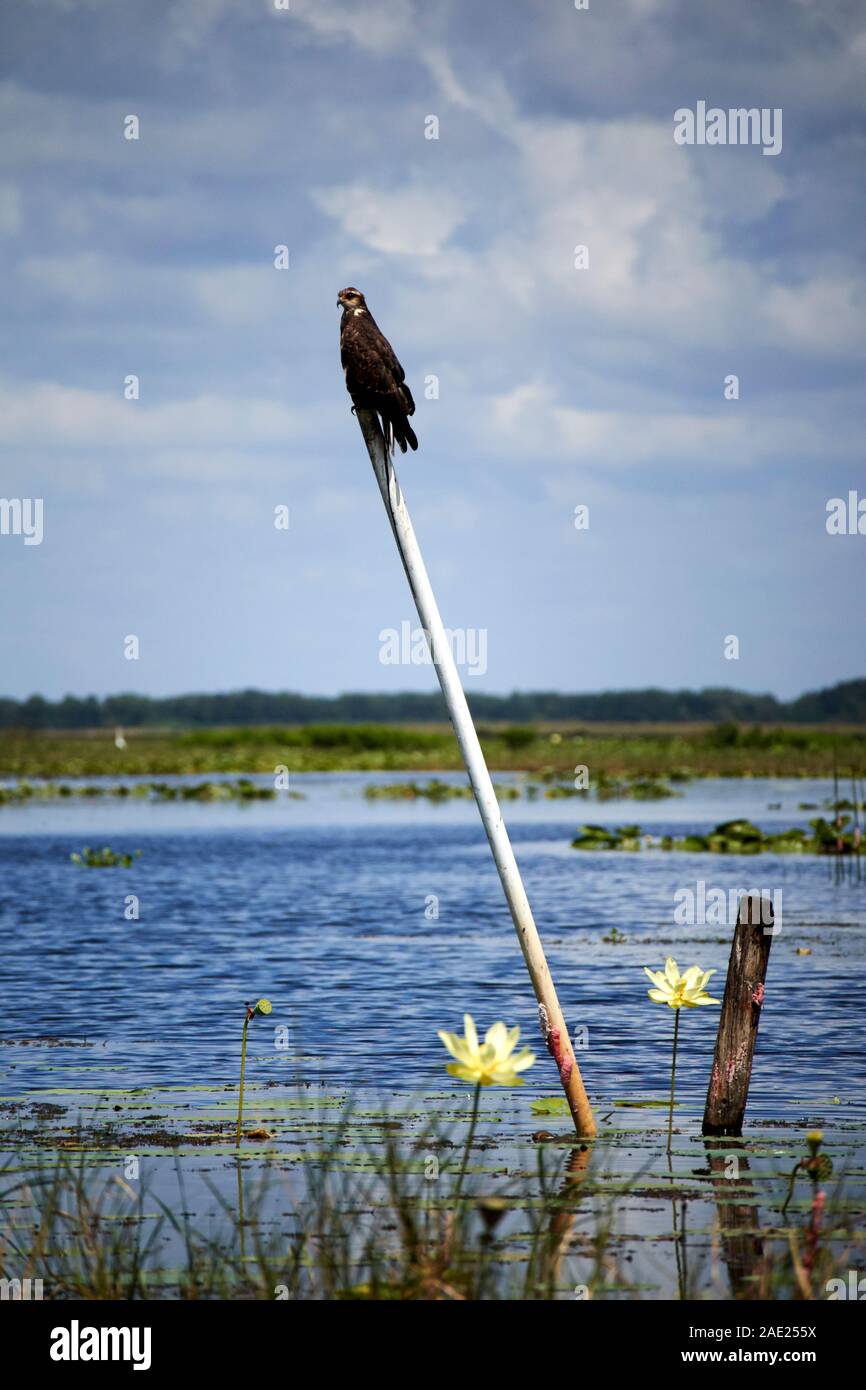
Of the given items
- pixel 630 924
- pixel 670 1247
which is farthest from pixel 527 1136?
pixel 630 924

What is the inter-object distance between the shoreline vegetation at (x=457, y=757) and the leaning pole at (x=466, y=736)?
38.4m

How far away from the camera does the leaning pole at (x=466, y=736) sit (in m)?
7.54

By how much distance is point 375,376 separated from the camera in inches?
296

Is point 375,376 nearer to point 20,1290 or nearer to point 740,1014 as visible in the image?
point 740,1014

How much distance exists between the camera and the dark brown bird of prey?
7.51m

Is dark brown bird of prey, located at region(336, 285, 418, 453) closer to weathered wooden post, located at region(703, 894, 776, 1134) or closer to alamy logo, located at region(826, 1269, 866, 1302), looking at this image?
weathered wooden post, located at region(703, 894, 776, 1134)

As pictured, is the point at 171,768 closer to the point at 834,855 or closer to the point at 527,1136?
the point at 834,855

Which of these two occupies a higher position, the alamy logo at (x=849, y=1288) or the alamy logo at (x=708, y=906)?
the alamy logo at (x=849, y=1288)

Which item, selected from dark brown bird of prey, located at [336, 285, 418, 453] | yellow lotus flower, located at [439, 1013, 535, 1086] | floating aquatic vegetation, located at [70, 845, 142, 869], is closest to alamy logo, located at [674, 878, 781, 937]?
floating aquatic vegetation, located at [70, 845, 142, 869]
